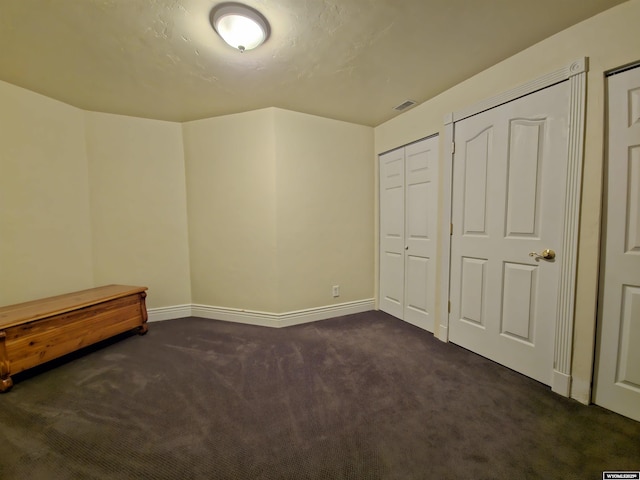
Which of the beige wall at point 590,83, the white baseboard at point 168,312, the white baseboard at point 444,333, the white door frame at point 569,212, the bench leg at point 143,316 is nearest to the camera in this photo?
the beige wall at point 590,83

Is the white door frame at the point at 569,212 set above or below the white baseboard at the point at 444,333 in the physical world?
above

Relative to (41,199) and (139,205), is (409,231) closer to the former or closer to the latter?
(139,205)

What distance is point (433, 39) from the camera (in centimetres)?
164

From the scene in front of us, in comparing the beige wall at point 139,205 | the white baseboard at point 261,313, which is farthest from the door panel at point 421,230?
the beige wall at point 139,205

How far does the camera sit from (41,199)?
7.79ft

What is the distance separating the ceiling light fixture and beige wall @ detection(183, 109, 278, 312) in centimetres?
108

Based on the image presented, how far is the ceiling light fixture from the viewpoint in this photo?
139 centimetres

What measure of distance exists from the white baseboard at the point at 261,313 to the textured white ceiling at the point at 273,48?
7.60 feet

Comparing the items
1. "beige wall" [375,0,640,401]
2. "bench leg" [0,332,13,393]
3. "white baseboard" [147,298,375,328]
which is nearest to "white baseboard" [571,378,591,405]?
"beige wall" [375,0,640,401]

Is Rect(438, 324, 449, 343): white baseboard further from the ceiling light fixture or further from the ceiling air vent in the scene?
the ceiling light fixture

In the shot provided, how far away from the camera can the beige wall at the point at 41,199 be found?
2170mm

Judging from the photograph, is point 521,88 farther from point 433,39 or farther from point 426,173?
point 426,173

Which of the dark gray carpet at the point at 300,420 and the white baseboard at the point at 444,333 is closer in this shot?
the dark gray carpet at the point at 300,420

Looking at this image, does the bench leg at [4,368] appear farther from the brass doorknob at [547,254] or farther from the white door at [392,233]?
the brass doorknob at [547,254]
